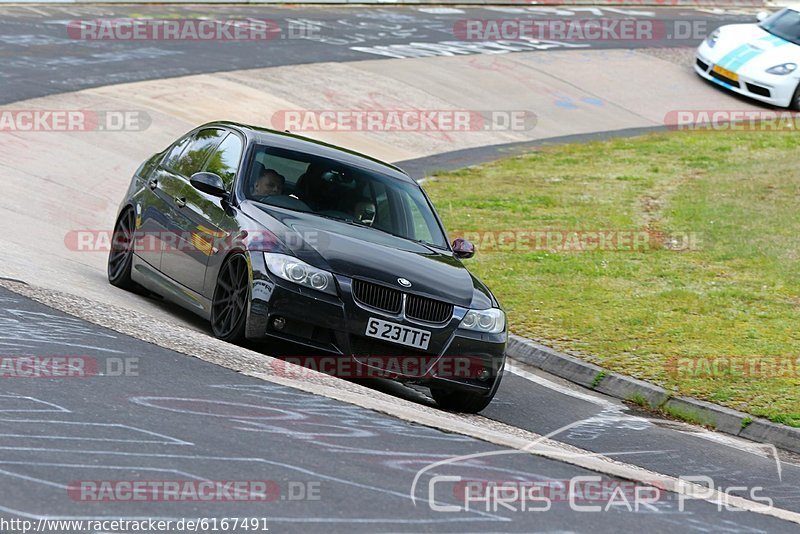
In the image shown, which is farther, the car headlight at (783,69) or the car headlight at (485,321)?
the car headlight at (783,69)

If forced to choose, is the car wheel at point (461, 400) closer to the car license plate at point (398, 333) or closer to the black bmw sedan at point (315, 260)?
the black bmw sedan at point (315, 260)

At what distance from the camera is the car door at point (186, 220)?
974cm

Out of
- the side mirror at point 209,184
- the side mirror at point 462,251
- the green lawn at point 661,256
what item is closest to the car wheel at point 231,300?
the side mirror at point 209,184

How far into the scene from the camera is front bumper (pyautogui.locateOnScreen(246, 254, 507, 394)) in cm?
846

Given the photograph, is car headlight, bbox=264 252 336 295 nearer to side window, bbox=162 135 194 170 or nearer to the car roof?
the car roof

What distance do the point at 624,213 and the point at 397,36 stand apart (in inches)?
484

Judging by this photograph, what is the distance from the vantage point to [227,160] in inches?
403

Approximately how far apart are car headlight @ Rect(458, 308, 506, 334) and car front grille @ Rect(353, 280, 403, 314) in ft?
1.56

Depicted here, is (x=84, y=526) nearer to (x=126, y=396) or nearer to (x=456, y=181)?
(x=126, y=396)

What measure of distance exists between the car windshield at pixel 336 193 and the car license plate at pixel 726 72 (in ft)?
56.2

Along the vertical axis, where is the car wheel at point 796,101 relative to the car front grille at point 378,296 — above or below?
below

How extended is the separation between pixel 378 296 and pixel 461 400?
3.43 feet

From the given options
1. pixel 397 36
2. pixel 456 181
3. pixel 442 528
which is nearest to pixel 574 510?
pixel 442 528

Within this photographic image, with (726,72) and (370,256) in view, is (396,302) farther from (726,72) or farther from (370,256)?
(726,72)
